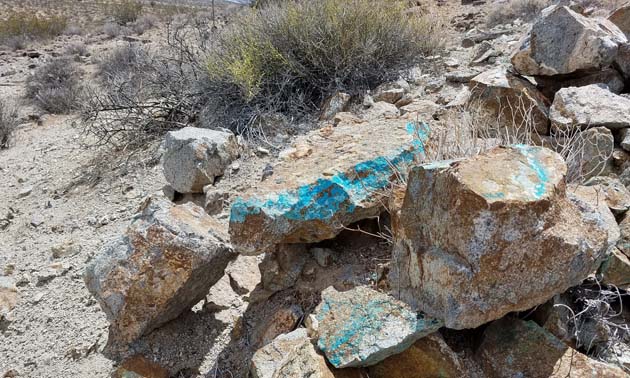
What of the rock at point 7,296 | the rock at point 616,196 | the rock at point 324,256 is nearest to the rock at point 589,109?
the rock at point 616,196

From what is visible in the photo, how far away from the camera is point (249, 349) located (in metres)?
2.11

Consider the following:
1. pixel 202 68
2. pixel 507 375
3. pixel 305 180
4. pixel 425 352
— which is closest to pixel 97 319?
pixel 305 180

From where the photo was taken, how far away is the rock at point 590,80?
3.00 meters

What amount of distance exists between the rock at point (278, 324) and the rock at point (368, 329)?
0.26 metres

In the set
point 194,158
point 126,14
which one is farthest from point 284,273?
point 126,14

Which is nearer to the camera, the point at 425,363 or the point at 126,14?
the point at 425,363

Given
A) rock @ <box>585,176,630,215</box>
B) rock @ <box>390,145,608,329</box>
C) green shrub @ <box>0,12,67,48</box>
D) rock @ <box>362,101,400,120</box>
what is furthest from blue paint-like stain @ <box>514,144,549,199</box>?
green shrub @ <box>0,12,67,48</box>

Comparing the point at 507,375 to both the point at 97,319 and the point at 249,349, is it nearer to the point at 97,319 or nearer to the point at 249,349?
the point at 249,349

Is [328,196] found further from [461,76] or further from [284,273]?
[461,76]

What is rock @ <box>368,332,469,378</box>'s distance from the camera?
1639 mm

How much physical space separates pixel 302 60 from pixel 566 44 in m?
2.24

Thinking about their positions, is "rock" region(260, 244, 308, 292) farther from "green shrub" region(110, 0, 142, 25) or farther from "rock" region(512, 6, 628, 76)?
"green shrub" region(110, 0, 142, 25)

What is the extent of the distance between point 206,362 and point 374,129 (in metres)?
1.38

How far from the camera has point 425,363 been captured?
166 cm
